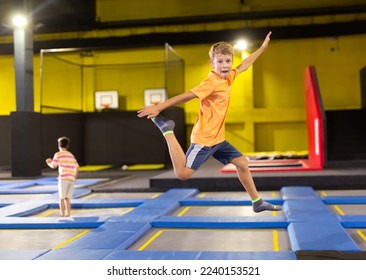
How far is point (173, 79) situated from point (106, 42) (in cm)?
228

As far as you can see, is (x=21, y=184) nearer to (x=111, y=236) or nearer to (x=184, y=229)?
(x=184, y=229)

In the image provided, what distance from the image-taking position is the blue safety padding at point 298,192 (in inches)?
219

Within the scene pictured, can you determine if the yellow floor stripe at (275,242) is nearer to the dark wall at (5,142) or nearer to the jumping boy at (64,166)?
the jumping boy at (64,166)

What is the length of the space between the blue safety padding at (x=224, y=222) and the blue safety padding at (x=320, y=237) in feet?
0.87

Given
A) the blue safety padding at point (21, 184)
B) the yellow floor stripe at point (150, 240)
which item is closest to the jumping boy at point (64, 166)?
the yellow floor stripe at point (150, 240)

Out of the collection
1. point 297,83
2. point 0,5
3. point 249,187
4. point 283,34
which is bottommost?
point 249,187

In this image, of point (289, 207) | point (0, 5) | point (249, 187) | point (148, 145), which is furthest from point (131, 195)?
point (0, 5)

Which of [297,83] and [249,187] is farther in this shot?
[297,83]

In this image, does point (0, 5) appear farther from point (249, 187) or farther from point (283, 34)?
point (249, 187)

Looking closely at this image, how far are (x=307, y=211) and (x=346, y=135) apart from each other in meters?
5.01

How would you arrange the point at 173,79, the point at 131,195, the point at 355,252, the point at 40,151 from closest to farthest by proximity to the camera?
1. the point at 355,252
2. the point at 131,195
3. the point at 40,151
4. the point at 173,79
